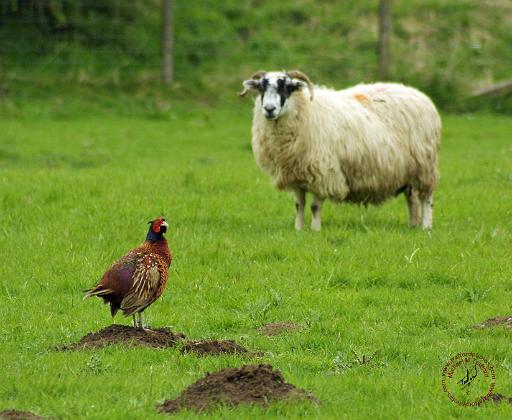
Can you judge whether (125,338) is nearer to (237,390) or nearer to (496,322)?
(237,390)

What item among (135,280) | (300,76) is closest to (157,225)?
(135,280)

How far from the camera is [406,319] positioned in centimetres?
917

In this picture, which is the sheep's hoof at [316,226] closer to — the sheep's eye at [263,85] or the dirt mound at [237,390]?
the sheep's eye at [263,85]

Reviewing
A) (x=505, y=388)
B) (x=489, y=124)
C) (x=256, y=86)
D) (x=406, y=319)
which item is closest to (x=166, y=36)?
(x=489, y=124)

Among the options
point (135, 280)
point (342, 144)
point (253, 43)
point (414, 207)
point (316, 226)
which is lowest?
point (316, 226)

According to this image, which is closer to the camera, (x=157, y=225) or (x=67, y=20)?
(x=157, y=225)

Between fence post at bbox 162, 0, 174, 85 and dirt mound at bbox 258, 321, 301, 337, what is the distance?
17119 mm

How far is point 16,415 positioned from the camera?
653 cm

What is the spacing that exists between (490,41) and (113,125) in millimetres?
10659

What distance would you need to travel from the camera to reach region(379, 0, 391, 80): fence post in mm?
26344

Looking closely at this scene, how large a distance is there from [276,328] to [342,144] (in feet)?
15.9

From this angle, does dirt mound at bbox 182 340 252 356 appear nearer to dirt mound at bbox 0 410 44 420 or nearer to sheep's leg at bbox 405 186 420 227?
dirt mound at bbox 0 410 44 420

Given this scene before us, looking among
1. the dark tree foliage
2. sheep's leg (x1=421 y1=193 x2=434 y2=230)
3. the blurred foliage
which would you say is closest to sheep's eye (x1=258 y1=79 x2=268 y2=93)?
sheep's leg (x1=421 y1=193 x2=434 y2=230)

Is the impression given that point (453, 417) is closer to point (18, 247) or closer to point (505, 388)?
point (505, 388)
